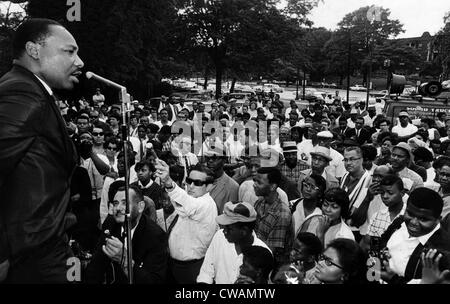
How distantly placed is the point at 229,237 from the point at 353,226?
174 cm

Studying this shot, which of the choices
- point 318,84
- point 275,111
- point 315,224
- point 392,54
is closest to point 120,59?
point 275,111

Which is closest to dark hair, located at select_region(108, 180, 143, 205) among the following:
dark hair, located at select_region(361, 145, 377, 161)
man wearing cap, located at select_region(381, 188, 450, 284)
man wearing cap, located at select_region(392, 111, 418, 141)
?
man wearing cap, located at select_region(381, 188, 450, 284)

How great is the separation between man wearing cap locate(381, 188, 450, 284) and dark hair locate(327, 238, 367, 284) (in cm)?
16

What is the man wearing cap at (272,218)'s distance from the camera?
4.40 metres

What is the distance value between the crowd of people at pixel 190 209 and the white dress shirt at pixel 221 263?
0.01 meters

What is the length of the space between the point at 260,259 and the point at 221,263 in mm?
551

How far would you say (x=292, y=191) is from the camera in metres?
5.89

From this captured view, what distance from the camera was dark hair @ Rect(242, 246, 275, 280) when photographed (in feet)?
10.6

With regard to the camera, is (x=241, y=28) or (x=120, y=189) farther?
(x=241, y=28)

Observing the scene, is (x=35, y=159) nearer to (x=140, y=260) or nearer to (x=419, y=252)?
(x=140, y=260)

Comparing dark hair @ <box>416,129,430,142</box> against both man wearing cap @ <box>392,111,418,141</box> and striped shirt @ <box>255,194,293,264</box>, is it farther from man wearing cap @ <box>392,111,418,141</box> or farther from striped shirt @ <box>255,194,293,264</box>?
striped shirt @ <box>255,194,293,264</box>

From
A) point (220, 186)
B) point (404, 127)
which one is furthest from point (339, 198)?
point (404, 127)

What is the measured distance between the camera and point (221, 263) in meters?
3.69
